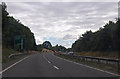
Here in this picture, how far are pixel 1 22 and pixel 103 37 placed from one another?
24.6 metres

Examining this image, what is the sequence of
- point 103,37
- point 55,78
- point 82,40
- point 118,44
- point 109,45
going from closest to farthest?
point 55,78 < point 118,44 < point 109,45 < point 103,37 < point 82,40

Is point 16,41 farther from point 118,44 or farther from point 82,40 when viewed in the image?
point 118,44

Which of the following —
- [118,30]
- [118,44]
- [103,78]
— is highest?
[118,30]

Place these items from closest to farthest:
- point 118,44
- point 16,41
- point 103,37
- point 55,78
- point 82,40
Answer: point 55,78, point 118,44, point 103,37, point 16,41, point 82,40

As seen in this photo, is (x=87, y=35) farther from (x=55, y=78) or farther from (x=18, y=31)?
(x=55, y=78)

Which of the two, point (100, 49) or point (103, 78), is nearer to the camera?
point (103, 78)

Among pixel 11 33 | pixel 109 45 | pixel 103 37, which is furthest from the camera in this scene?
pixel 11 33

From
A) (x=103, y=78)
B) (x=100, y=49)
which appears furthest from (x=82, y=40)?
(x=103, y=78)

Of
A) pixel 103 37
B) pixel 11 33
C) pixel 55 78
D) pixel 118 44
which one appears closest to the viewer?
pixel 55 78

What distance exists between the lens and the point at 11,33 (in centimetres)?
7825

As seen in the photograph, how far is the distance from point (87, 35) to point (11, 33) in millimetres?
33736

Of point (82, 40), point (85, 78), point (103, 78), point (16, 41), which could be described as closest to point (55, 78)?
point (85, 78)

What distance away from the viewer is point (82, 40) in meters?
92.4

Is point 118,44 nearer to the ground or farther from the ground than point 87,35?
nearer to the ground
